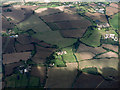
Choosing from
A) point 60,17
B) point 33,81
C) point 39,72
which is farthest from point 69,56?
point 60,17

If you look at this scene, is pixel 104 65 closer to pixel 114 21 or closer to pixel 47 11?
pixel 114 21

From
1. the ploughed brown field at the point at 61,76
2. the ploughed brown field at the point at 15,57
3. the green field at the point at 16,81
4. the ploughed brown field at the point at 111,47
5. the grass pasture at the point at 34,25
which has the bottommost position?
the green field at the point at 16,81

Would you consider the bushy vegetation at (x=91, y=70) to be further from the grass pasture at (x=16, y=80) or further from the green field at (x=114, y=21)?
the green field at (x=114, y=21)

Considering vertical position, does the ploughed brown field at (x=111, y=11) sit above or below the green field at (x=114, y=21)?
above

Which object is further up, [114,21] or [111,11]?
[111,11]

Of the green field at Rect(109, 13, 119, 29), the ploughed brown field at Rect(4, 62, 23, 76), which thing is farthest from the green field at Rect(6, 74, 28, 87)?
the green field at Rect(109, 13, 119, 29)

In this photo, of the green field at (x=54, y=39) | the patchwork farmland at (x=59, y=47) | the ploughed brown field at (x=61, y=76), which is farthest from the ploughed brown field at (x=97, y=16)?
the ploughed brown field at (x=61, y=76)
